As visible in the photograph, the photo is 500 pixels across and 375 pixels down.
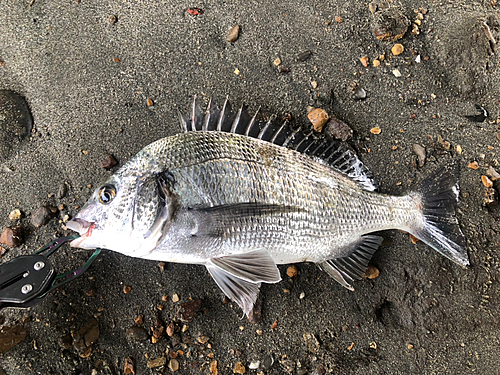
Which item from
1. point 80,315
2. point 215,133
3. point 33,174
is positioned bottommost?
point 80,315

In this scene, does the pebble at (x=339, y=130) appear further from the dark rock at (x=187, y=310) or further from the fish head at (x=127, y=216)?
the dark rock at (x=187, y=310)

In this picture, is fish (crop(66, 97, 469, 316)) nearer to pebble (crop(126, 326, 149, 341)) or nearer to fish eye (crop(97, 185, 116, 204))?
fish eye (crop(97, 185, 116, 204))

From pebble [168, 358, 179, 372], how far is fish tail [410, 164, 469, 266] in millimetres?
1836

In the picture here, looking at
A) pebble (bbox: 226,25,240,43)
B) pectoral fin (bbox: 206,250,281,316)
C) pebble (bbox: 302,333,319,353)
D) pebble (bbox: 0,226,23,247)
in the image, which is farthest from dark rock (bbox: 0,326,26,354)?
pebble (bbox: 226,25,240,43)

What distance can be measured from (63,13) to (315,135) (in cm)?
209

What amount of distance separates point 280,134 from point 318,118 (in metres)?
0.38

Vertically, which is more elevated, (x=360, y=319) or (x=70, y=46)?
(x=70, y=46)

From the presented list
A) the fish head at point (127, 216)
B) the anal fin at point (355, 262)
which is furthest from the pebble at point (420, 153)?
the fish head at point (127, 216)

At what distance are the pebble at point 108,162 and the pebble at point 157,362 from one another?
137 centimetres

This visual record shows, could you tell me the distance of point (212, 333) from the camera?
7.27 ft

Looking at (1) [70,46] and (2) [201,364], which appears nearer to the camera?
(2) [201,364]

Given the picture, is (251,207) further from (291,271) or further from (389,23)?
(389,23)

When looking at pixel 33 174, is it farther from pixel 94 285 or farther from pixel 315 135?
pixel 315 135

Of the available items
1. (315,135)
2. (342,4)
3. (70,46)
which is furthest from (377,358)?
(70,46)
